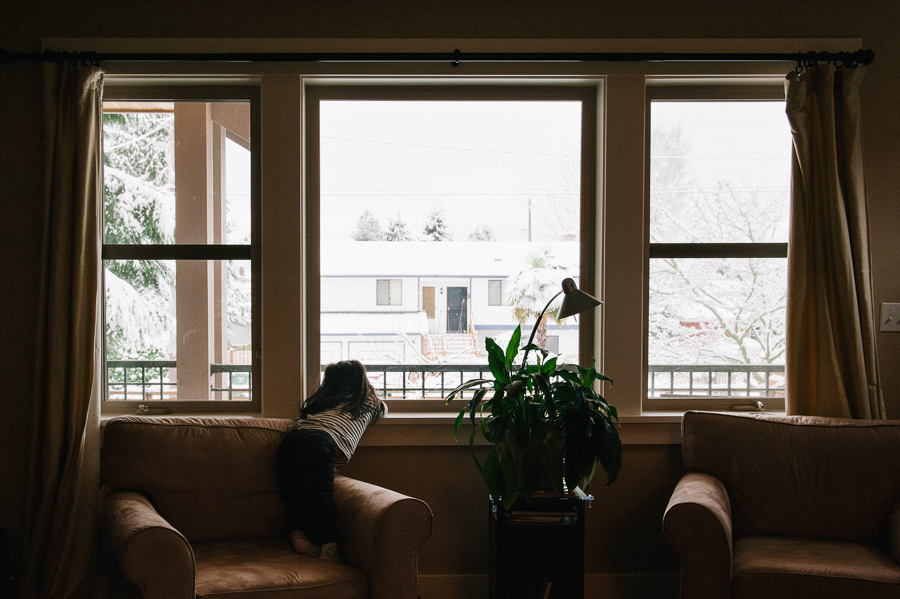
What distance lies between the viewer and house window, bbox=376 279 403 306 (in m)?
2.74

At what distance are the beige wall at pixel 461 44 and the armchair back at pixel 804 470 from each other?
0.35 meters

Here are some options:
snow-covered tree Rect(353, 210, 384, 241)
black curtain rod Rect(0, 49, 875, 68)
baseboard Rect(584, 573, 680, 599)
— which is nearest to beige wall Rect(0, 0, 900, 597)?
baseboard Rect(584, 573, 680, 599)

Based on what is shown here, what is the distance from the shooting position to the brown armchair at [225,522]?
170cm

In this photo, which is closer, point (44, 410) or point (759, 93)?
point (44, 410)

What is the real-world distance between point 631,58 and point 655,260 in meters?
0.90

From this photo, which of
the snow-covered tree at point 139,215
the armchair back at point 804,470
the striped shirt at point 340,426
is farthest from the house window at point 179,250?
the armchair back at point 804,470

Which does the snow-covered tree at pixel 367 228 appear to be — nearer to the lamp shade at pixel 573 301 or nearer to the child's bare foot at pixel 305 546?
the lamp shade at pixel 573 301

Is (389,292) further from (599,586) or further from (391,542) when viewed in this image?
(599,586)

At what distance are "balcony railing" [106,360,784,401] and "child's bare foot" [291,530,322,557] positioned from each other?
2.70 ft


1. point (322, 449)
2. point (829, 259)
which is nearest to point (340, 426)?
point (322, 449)

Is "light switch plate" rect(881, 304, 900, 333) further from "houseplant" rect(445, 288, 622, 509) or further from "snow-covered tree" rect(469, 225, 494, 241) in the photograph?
"snow-covered tree" rect(469, 225, 494, 241)

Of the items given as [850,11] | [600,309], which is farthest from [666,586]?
[850,11]

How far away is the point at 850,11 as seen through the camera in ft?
8.50

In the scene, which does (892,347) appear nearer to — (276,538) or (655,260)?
(655,260)
